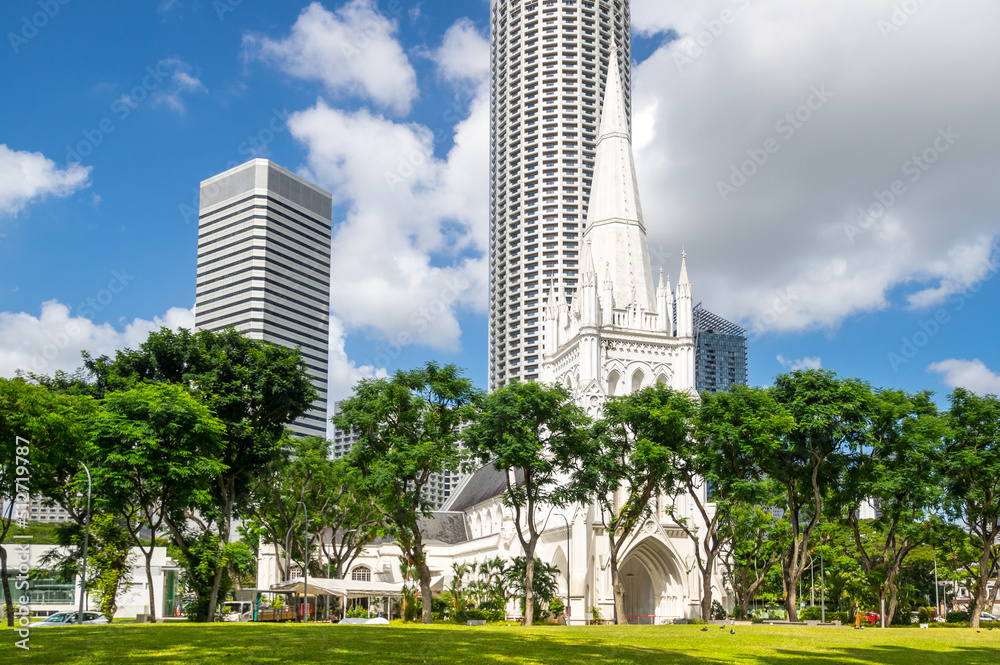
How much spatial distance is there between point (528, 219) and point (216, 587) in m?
112

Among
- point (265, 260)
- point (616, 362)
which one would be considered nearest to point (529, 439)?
point (616, 362)

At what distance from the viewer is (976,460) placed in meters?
44.1

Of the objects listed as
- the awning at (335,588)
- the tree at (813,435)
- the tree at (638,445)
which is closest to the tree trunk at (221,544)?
the awning at (335,588)

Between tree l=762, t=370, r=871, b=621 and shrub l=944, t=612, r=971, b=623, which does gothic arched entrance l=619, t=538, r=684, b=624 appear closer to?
shrub l=944, t=612, r=971, b=623

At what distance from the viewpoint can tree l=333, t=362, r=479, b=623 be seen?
4441 centimetres

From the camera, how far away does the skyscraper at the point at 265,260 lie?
185 metres

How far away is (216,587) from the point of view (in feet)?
139

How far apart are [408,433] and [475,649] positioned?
26036 millimetres

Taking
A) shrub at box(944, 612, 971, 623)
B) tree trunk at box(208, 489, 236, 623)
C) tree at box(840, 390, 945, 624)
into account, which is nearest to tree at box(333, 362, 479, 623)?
tree trunk at box(208, 489, 236, 623)

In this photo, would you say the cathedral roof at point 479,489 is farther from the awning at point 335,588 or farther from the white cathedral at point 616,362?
the awning at point 335,588

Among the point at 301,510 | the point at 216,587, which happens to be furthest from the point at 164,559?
the point at 216,587

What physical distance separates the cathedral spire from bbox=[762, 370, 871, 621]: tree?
28.1m

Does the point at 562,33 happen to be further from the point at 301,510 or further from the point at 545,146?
the point at 301,510

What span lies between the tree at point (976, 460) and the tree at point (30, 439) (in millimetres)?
41113
